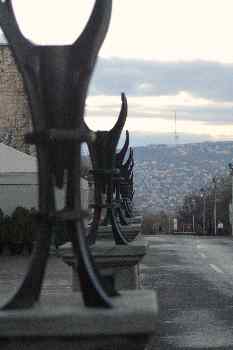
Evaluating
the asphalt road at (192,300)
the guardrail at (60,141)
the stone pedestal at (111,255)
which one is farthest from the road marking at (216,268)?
the guardrail at (60,141)

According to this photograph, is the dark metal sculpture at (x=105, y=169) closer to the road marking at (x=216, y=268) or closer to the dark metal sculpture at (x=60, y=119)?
the dark metal sculpture at (x=60, y=119)

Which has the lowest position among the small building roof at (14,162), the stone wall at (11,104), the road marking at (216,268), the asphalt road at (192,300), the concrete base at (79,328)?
the road marking at (216,268)

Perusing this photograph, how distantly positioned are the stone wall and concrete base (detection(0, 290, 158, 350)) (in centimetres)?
3609

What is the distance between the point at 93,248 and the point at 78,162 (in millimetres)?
3063

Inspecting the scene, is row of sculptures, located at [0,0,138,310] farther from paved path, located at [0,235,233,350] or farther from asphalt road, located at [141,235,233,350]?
asphalt road, located at [141,235,233,350]

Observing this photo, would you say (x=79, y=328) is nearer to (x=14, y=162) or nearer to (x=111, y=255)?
(x=111, y=255)

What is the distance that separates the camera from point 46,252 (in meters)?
4.19

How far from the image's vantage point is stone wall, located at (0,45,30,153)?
131ft

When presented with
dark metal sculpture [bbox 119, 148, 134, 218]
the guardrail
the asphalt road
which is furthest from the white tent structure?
the guardrail

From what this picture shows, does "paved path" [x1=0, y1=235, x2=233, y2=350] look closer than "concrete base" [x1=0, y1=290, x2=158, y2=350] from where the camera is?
No

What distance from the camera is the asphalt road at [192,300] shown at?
32.1 ft

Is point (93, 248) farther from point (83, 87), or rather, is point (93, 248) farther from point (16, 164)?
point (16, 164)

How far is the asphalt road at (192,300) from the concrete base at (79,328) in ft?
17.8

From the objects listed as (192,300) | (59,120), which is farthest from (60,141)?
(192,300)
